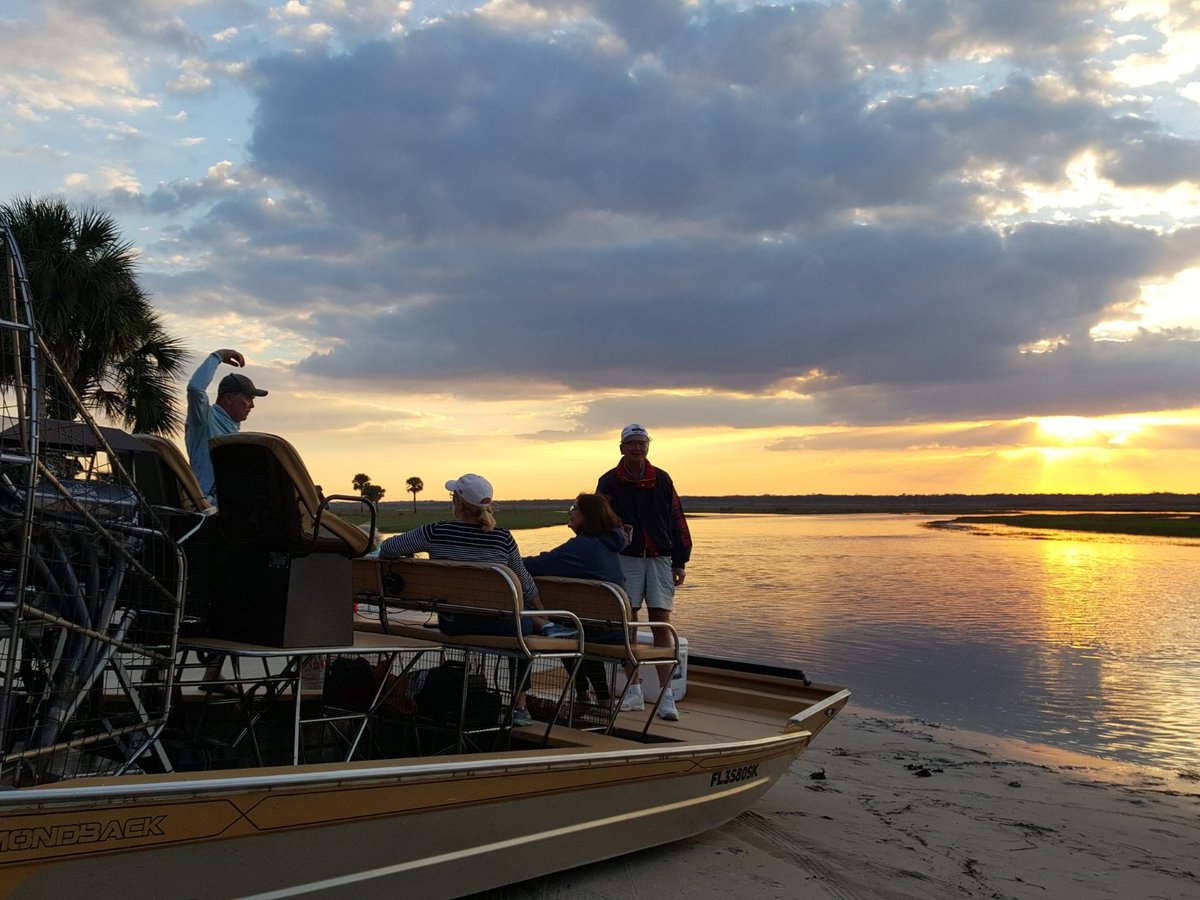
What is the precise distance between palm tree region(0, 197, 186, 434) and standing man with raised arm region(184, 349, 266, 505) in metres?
14.5

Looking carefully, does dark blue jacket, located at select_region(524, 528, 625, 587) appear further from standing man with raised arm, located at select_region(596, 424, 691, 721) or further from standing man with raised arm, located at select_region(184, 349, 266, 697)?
standing man with raised arm, located at select_region(184, 349, 266, 697)

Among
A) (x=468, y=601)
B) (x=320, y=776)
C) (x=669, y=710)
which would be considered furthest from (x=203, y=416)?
(x=669, y=710)

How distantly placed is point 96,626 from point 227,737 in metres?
2.14

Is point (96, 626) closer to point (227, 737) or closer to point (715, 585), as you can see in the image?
point (227, 737)

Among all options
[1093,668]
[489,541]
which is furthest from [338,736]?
[1093,668]

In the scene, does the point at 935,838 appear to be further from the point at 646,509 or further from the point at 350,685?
the point at 350,685

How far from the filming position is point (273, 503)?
4.70 meters

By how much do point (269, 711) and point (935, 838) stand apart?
4.07 meters

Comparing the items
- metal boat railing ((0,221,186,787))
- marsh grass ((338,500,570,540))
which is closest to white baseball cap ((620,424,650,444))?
metal boat railing ((0,221,186,787))

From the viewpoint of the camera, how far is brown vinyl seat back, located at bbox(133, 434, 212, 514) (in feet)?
17.1

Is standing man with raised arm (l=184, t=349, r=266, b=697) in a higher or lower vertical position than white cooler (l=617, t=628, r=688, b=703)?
higher

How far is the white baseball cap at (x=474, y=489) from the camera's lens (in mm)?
5797

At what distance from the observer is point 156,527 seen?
4.12 meters

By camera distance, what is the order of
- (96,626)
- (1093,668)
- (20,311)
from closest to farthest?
(20,311) → (96,626) → (1093,668)
